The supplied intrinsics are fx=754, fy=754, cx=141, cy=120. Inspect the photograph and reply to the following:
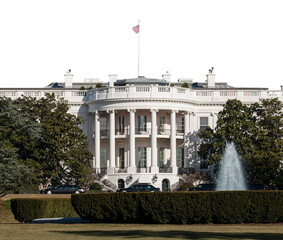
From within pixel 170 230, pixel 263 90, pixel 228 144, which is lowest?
pixel 170 230

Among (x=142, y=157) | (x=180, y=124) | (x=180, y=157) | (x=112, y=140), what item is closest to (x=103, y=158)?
(x=112, y=140)

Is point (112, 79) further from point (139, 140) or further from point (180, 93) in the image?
point (180, 93)

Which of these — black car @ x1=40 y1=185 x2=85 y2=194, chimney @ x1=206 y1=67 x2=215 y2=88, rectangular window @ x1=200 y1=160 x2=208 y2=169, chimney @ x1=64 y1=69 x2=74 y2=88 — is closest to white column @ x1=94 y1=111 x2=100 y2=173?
chimney @ x1=64 y1=69 x2=74 y2=88

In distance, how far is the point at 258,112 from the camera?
7500 centimetres

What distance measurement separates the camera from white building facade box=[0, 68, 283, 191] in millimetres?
78188

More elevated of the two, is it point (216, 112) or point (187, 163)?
point (216, 112)

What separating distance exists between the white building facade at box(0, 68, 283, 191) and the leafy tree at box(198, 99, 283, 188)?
17.5ft

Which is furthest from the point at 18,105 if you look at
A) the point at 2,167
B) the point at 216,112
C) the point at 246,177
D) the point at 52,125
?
the point at 216,112

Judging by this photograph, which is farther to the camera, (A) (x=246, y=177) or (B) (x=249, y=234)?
(A) (x=246, y=177)

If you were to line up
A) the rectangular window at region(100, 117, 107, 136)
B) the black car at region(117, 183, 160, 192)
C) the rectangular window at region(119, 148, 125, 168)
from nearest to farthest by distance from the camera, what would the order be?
the black car at region(117, 183, 160, 192) → the rectangular window at region(119, 148, 125, 168) → the rectangular window at region(100, 117, 107, 136)

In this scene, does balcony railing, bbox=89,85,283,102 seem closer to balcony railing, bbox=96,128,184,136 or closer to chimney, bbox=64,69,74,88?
balcony railing, bbox=96,128,184,136

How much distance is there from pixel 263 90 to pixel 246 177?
15.5 meters

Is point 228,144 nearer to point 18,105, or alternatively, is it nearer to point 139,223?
point 18,105

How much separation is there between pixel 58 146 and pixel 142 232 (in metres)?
43.2
